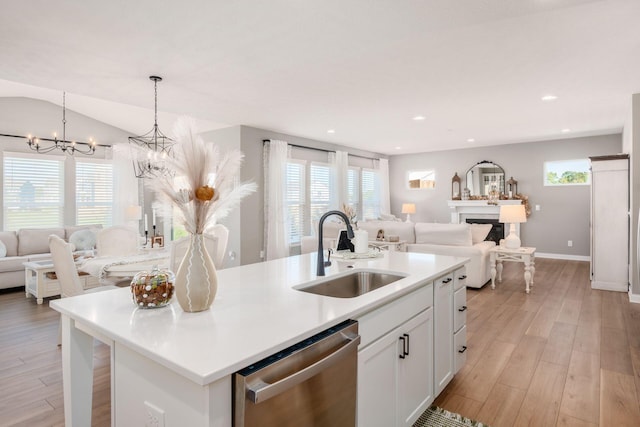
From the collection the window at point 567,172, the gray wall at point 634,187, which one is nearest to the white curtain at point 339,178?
the window at point 567,172

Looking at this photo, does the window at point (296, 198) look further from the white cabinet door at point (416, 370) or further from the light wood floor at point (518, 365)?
the white cabinet door at point (416, 370)

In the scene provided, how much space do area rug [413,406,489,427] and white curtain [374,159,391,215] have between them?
7183mm

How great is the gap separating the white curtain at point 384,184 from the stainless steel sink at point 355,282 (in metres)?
7.08

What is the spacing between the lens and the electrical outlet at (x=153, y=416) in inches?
41.3

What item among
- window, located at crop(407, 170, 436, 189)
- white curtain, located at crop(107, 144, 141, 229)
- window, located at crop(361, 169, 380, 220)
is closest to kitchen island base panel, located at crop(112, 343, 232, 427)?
white curtain, located at crop(107, 144, 141, 229)

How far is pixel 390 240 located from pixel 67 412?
4.41 meters

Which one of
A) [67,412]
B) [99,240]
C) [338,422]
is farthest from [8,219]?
[338,422]

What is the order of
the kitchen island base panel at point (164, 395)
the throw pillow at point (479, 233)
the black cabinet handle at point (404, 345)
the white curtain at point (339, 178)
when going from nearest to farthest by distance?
1. the kitchen island base panel at point (164, 395)
2. the black cabinet handle at point (404, 345)
3. the throw pillow at point (479, 233)
4. the white curtain at point (339, 178)

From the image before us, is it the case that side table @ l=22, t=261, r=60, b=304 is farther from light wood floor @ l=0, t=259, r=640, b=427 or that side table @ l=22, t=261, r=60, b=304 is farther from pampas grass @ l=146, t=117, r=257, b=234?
pampas grass @ l=146, t=117, r=257, b=234

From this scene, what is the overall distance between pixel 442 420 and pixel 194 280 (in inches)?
65.9

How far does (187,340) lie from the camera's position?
43.8 inches

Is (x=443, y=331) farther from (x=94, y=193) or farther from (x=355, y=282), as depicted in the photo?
(x=94, y=193)

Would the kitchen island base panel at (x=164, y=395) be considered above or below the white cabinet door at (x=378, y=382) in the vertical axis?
above

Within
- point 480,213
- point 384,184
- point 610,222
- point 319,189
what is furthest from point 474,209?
point 319,189
